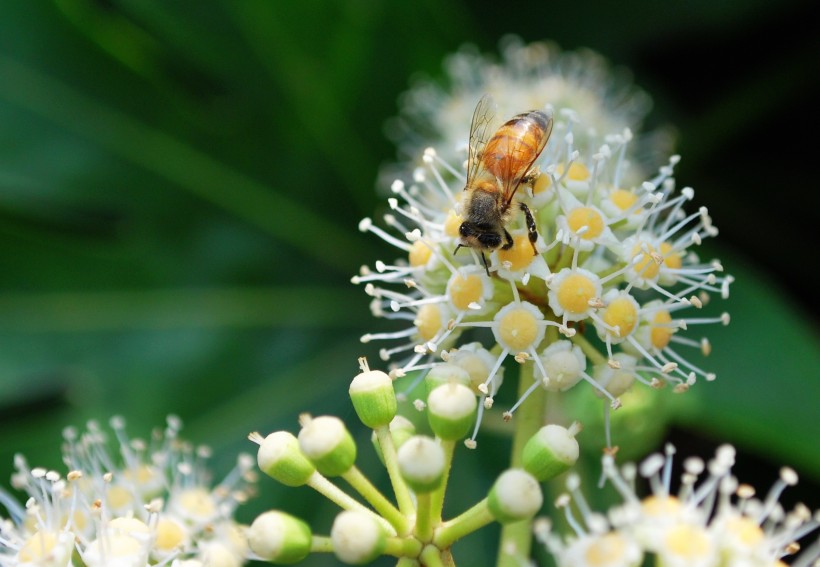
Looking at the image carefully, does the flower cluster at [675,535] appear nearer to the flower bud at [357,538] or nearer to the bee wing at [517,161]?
the flower bud at [357,538]

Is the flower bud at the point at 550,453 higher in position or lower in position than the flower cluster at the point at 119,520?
lower

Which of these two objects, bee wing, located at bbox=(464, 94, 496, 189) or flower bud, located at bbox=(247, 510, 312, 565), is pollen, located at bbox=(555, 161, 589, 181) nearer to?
bee wing, located at bbox=(464, 94, 496, 189)

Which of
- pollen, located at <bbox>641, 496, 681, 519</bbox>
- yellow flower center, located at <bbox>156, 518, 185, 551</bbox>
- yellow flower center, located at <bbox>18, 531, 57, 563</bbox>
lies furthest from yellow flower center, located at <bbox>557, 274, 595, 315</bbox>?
yellow flower center, located at <bbox>18, 531, 57, 563</bbox>

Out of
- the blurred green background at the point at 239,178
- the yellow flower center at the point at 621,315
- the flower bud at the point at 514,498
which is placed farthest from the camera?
the blurred green background at the point at 239,178

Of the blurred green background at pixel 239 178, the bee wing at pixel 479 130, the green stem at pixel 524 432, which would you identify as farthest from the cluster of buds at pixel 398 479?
the blurred green background at pixel 239 178

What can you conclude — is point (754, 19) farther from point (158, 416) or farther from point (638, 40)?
point (158, 416)

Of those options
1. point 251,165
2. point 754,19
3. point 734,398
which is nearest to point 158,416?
point 251,165
